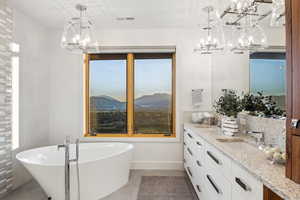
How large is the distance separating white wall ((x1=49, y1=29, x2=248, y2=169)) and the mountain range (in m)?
0.34

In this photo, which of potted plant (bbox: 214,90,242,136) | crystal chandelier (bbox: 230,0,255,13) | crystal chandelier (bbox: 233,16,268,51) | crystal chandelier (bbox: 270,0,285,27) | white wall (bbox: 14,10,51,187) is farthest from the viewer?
white wall (bbox: 14,10,51,187)

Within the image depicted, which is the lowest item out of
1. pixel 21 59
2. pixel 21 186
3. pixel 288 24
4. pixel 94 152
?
pixel 21 186

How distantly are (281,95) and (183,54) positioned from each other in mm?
2310

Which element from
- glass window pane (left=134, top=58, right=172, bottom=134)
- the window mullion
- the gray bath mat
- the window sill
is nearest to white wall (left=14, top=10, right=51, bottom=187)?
the window sill

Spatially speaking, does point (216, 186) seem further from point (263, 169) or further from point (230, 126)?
point (230, 126)

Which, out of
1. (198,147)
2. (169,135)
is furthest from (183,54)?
(198,147)

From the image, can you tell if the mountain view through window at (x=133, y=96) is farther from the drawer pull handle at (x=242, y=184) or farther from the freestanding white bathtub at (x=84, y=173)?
the drawer pull handle at (x=242, y=184)

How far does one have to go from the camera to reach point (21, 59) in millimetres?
3309


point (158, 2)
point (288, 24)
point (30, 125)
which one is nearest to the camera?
point (288, 24)

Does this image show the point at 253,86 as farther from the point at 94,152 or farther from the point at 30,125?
the point at 30,125

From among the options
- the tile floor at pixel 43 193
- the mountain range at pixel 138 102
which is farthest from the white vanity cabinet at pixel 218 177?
the mountain range at pixel 138 102

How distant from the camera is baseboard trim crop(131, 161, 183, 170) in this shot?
4.04m

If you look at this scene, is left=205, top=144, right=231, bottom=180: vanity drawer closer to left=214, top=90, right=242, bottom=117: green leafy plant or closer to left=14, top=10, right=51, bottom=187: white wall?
left=214, top=90, right=242, bottom=117: green leafy plant

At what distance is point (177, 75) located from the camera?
4027 millimetres
